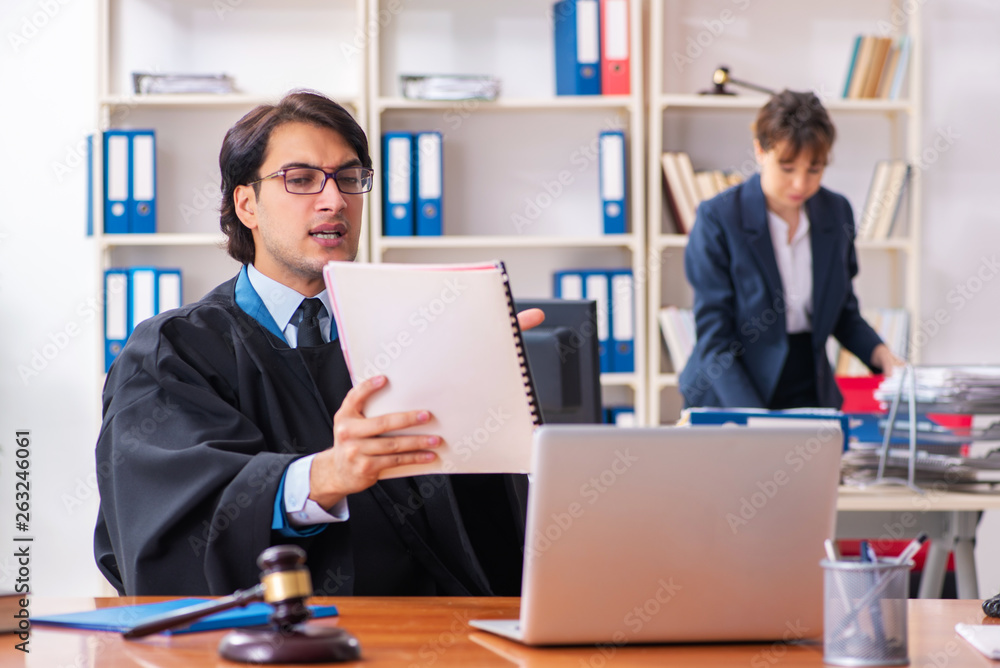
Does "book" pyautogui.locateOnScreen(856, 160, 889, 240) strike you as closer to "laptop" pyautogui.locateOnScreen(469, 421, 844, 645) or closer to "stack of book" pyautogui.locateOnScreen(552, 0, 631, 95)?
"stack of book" pyautogui.locateOnScreen(552, 0, 631, 95)

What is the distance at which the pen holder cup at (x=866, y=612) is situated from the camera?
2.84 feet

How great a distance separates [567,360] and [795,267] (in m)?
1.41

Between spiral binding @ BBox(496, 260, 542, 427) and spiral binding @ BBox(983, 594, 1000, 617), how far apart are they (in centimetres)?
52

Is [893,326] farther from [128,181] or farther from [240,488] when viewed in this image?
[240,488]

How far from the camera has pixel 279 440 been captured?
147cm

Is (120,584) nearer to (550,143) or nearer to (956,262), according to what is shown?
(550,143)

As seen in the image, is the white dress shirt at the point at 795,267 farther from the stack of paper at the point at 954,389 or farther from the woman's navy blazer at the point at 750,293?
the stack of paper at the point at 954,389

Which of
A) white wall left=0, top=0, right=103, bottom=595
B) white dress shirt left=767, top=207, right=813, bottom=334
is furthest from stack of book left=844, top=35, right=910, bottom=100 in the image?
white wall left=0, top=0, right=103, bottom=595

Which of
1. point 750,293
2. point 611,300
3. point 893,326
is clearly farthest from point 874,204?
point 750,293

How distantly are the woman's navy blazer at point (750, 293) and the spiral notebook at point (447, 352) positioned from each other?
1.86 meters

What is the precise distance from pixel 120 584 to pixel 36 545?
9.50 ft

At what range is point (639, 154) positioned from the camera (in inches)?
154

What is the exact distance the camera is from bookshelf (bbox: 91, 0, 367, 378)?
4023mm
